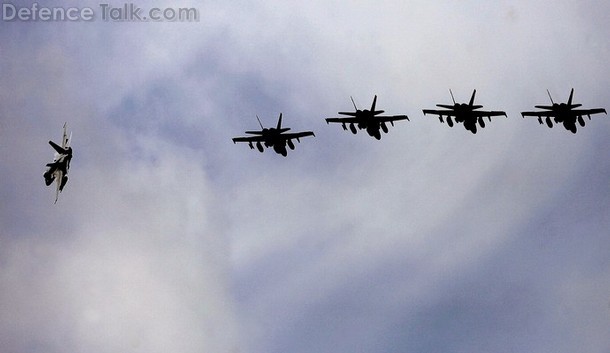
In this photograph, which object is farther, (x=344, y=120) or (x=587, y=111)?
(x=587, y=111)

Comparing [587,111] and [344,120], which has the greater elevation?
[344,120]

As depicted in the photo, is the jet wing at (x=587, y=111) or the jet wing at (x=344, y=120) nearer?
the jet wing at (x=344, y=120)

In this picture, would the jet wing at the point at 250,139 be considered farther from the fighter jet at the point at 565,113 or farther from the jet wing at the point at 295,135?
the fighter jet at the point at 565,113

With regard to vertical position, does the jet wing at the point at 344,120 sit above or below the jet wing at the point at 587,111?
above

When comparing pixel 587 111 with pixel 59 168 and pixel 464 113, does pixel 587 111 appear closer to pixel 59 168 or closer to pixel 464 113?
pixel 464 113

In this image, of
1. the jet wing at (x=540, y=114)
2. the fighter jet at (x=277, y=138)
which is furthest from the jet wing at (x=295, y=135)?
the jet wing at (x=540, y=114)

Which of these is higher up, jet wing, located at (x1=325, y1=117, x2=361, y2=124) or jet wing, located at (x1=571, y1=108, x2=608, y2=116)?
jet wing, located at (x1=325, y1=117, x2=361, y2=124)

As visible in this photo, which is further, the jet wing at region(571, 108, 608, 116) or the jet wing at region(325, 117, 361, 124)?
the jet wing at region(571, 108, 608, 116)

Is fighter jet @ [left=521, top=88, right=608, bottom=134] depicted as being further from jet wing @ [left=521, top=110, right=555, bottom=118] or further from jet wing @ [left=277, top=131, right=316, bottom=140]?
jet wing @ [left=277, top=131, right=316, bottom=140]

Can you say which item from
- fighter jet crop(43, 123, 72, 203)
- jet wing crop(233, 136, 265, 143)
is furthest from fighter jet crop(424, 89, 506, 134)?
fighter jet crop(43, 123, 72, 203)

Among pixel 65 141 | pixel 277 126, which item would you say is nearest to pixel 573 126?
pixel 277 126

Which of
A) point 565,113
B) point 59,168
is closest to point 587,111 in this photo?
point 565,113

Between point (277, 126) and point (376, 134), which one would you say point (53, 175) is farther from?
point (376, 134)

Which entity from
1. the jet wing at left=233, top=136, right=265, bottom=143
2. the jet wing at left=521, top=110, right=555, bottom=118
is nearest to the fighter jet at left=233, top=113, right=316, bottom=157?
the jet wing at left=233, top=136, right=265, bottom=143
